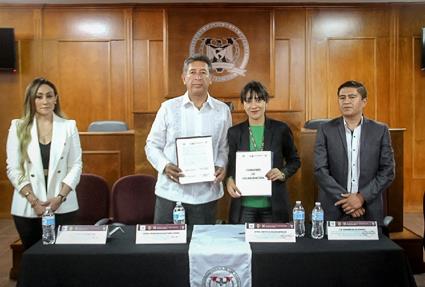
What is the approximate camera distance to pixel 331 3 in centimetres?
669

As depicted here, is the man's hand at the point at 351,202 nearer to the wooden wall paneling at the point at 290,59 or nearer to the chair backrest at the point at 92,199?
the chair backrest at the point at 92,199

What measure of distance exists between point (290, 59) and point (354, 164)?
170 inches

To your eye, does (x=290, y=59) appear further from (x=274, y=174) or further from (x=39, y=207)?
(x=39, y=207)

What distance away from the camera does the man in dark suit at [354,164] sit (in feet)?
8.70

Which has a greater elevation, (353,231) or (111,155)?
(111,155)

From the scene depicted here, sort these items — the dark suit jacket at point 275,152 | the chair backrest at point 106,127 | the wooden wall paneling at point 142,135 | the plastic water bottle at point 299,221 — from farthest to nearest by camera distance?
the chair backrest at point 106,127, the wooden wall paneling at point 142,135, the dark suit jacket at point 275,152, the plastic water bottle at point 299,221

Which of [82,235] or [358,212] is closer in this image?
[82,235]

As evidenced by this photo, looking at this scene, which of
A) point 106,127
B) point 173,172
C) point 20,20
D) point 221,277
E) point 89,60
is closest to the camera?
point 221,277

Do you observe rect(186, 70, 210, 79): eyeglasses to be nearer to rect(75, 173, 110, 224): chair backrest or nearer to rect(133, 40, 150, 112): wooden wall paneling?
rect(75, 173, 110, 224): chair backrest

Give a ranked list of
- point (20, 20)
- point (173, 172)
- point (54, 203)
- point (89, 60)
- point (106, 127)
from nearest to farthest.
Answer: point (173, 172) < point (54, 203) < point (106, 127) < point (20, 20) < point (89, 60)

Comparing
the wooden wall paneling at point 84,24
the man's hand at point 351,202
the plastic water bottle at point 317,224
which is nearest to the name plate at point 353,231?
the plastic water bottle at point 317,224

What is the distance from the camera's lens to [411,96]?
6711 millimetres

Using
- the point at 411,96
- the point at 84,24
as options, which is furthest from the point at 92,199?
the point at 411,96

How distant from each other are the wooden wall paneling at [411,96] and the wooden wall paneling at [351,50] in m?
0.21
